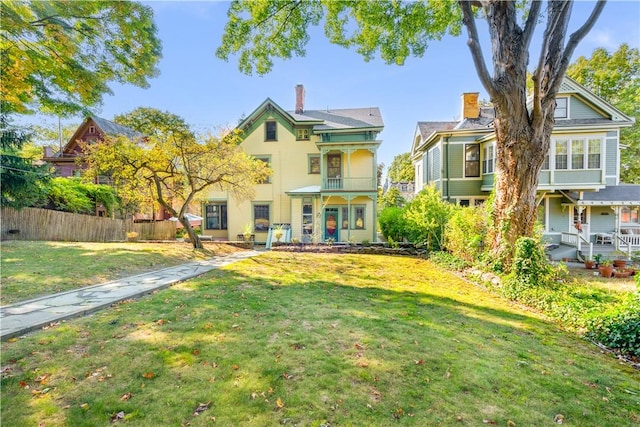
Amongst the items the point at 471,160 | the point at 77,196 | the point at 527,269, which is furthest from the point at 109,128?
the point at 527,269

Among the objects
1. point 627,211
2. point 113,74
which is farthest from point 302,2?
point 627,211

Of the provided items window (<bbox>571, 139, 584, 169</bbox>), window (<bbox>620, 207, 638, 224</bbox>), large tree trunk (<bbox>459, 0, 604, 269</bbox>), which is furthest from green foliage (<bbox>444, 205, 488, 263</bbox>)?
window (<bbox>620, 207, 638, 224</bbox>)

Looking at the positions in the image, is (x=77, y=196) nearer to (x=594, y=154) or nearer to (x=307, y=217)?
(x=307, y=217)

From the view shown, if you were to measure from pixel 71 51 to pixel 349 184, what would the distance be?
41.5 ft

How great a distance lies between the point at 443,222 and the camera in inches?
483

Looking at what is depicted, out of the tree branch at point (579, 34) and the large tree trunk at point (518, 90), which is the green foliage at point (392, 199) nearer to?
the large tree trunk at point (518, 90)

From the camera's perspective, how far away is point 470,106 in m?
17.2

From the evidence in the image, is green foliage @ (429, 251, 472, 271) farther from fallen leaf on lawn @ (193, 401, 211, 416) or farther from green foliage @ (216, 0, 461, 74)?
fallen leaf on lawn @ (193, 401, 211, 416)

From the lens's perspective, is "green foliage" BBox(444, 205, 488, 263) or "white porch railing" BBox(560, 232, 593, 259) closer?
"green foliage" BBox(444, 205, 488, 263)

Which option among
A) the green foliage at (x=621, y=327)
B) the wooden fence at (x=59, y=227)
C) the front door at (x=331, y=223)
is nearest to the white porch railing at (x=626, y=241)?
the green foliage at (x=621, y=327)

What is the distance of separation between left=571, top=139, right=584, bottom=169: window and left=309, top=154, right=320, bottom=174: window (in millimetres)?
13317

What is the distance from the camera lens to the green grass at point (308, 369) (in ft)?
7.86

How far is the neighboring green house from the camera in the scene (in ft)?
46.0

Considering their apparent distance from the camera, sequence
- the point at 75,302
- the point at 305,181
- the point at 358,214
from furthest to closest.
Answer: the point at 305,181
the point at 358,214
the point at 75,302
